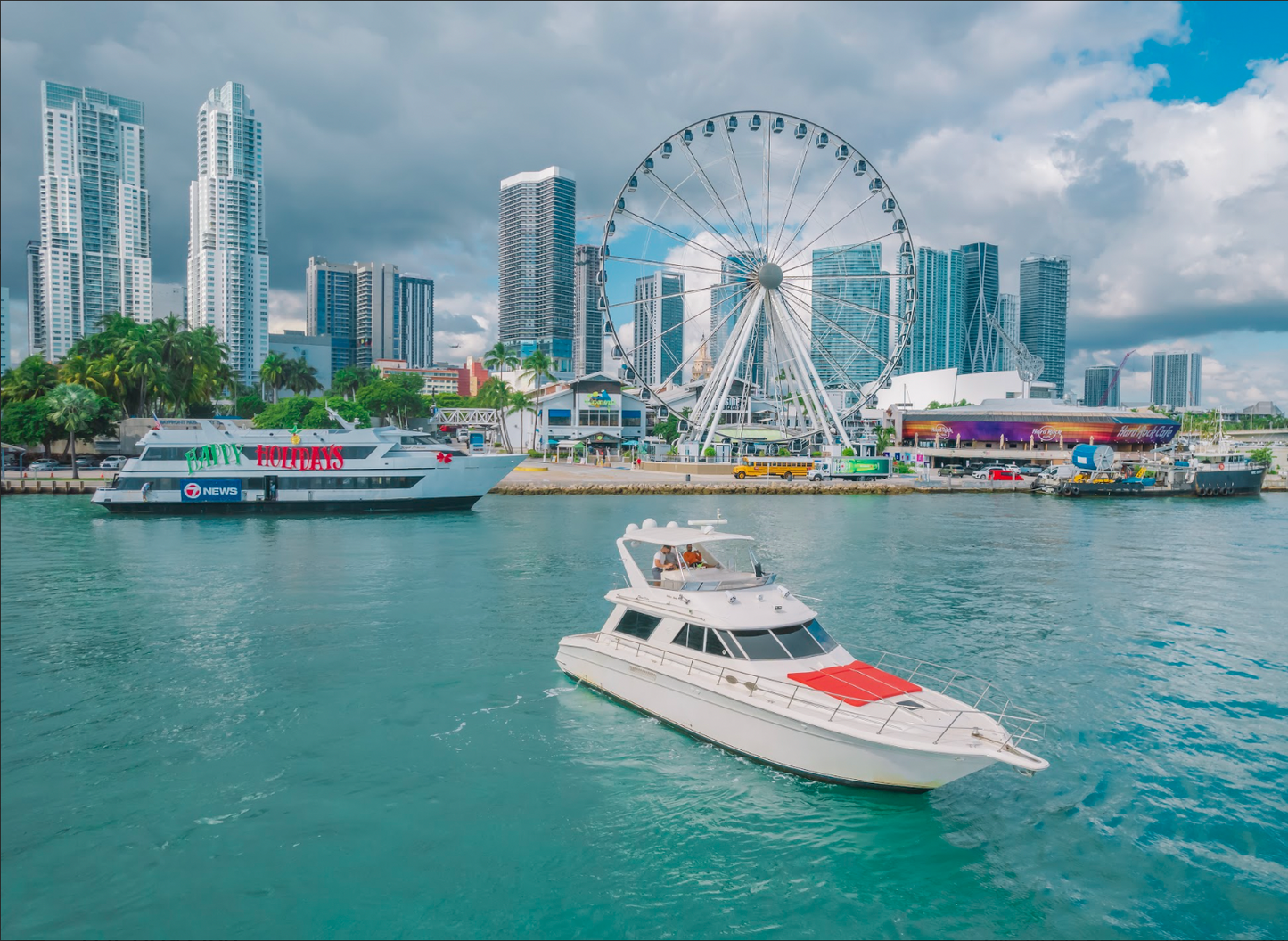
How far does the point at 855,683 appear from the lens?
14344mm

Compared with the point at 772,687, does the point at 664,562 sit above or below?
above

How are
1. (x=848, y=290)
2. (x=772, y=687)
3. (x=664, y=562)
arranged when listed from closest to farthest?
1. (x=772, y=687)
2. (x=664, y=562)
3. (x=848, y=290)

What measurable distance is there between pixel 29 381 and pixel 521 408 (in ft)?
199

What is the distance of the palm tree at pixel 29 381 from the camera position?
291 feet

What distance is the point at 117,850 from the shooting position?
11.8 metres

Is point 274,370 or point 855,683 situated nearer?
point 855,683

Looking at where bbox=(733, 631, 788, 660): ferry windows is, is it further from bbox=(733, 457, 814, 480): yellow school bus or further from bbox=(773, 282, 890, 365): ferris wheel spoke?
bbox=(733, 457, 814, 480): yellow school bus

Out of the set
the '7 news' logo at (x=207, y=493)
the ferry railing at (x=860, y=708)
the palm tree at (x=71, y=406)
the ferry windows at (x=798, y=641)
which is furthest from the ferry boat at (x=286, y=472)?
the ferry windows at (x=798, y=641)

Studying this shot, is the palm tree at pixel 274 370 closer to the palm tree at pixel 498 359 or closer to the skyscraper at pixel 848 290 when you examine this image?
the palm tree at pixel 498 359

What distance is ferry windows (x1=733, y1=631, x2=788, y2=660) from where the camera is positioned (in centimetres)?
1525

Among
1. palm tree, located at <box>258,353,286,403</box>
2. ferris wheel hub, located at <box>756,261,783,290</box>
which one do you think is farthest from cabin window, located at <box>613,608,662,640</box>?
palm tree, located at <box>258,353,286,403</box>

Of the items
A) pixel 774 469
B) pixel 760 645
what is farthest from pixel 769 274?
pixel 760 645

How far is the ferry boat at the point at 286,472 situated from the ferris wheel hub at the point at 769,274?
128 ft

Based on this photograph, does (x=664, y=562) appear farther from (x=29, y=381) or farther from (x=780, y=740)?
(x=29, y=381)
